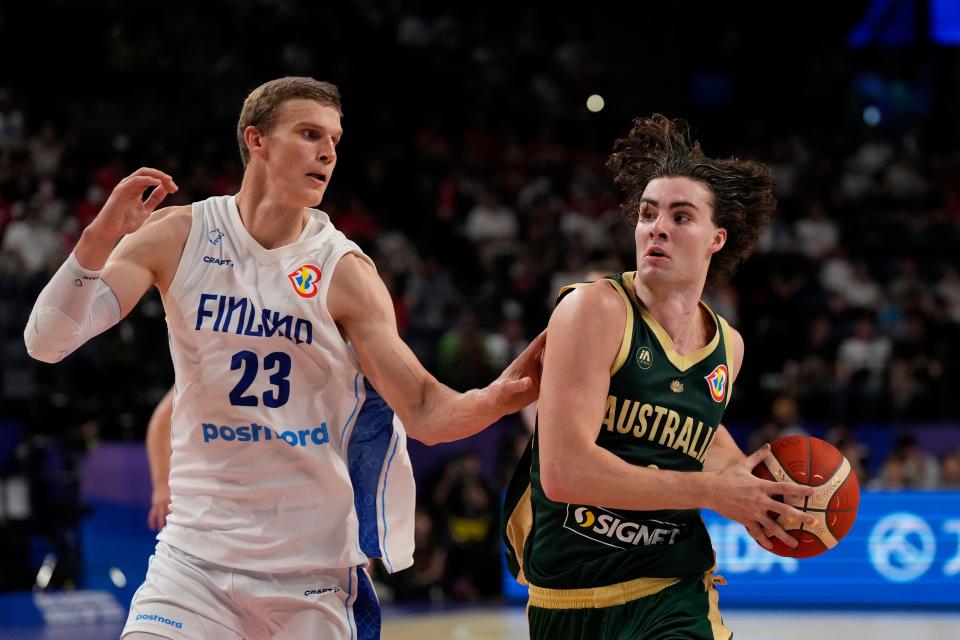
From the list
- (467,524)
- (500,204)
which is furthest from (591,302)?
(500,204)

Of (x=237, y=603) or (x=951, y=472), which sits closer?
(x=237, y=603)

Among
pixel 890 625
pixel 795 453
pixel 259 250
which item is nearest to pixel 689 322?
pixel 795 453

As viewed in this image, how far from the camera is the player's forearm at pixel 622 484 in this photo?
3672mm

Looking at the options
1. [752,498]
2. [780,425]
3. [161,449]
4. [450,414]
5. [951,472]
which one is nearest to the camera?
[752,498]

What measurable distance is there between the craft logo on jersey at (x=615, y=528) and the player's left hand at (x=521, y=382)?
38 centimetres

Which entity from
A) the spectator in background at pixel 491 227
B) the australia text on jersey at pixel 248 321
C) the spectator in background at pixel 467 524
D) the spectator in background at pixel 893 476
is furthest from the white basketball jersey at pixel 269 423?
the spectator in background at pixel 491 227

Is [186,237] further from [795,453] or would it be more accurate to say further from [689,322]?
[795,453]

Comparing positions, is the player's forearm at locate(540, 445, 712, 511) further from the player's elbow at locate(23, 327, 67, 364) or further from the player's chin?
the player's elbow at locate(23, 327, 67, 364)

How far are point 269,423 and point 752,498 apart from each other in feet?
5.09

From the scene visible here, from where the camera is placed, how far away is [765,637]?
9.49 meters

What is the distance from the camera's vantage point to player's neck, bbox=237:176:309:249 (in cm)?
442

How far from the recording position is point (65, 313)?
13.1ft

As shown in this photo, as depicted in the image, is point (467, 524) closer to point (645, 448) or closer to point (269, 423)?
point (269, 423)

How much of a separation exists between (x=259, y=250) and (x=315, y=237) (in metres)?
0.21
